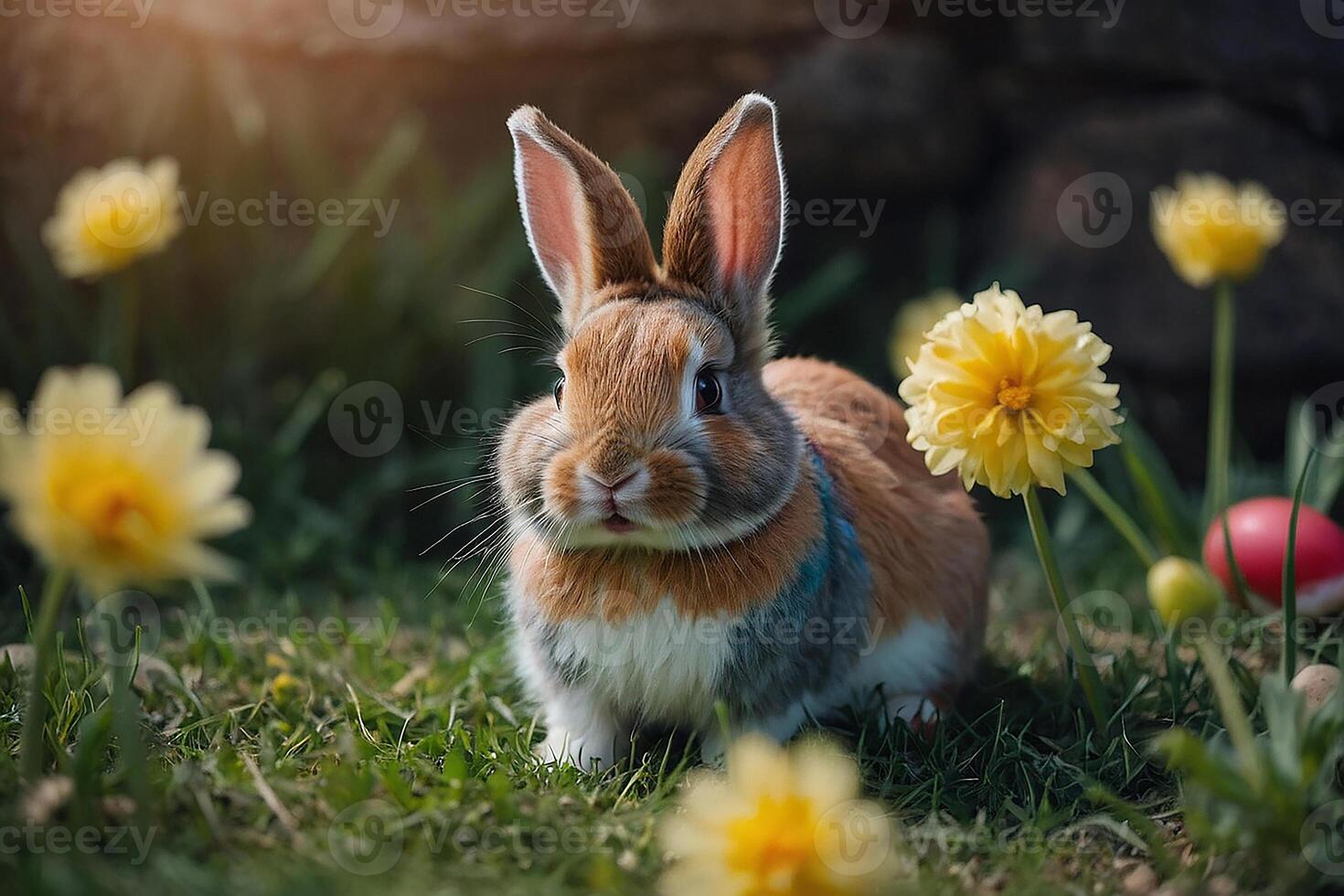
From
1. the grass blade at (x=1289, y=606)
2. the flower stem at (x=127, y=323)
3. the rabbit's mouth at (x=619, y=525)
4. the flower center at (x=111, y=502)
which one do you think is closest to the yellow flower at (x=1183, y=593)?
the grass blade at (x=1289, y=606)

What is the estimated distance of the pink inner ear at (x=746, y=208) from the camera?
2.96 m

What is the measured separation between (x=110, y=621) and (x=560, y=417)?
1.11 m

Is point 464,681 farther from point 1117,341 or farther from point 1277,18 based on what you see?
point 1277,18

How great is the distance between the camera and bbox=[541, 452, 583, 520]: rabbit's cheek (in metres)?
2.56

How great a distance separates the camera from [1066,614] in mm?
2855

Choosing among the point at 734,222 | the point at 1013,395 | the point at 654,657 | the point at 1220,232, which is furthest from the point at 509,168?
the point at 1013,395

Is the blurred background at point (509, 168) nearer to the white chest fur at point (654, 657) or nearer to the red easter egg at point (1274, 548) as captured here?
the red easter egg at point (1274, 548)

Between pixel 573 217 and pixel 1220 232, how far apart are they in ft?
6.23

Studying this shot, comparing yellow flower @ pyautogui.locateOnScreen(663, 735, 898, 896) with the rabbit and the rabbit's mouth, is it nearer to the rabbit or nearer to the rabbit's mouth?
the rabbit

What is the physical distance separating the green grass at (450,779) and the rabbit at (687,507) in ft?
0.57

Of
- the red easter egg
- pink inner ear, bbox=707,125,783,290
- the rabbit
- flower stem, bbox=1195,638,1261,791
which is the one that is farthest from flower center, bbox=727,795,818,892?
the red easter egg

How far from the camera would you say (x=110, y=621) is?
109 inches

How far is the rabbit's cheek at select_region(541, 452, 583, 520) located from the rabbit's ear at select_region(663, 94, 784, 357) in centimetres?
62

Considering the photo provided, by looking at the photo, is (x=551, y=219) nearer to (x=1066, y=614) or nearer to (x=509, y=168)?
(x=1066, y=614)
